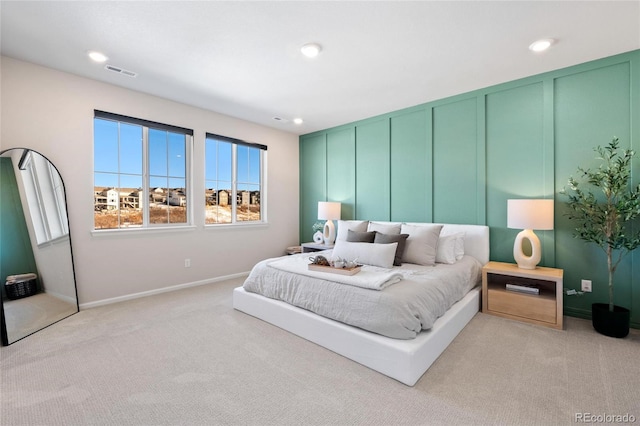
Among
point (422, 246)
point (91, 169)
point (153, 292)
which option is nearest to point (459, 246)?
point (422, 246)

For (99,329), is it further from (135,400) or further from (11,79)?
(11,79)

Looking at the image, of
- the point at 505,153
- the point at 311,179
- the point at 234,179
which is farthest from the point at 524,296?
the point at 234,179

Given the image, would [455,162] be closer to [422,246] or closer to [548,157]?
[548,157]

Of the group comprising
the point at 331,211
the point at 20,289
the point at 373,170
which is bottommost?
the point at 20,289

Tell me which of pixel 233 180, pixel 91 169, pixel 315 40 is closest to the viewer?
pixel 315 40

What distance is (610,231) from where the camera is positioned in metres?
2.58

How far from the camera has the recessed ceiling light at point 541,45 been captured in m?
2.51

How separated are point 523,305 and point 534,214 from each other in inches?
36.5

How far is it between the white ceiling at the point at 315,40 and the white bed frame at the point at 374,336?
240 centimetres

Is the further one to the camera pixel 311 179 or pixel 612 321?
pixel 311 179

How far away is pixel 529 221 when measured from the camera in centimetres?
287

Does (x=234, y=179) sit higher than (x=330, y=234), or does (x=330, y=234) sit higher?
(x=234, y=179)

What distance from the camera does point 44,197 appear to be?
294cm

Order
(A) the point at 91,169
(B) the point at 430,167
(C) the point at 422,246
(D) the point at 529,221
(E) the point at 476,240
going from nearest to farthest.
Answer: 1. (D) the point at 529,221
2. (C) the point at 422,246
3. (A) the point at 91,169
4. (E) the point at 476,240
5. (B) the point at 430,167
